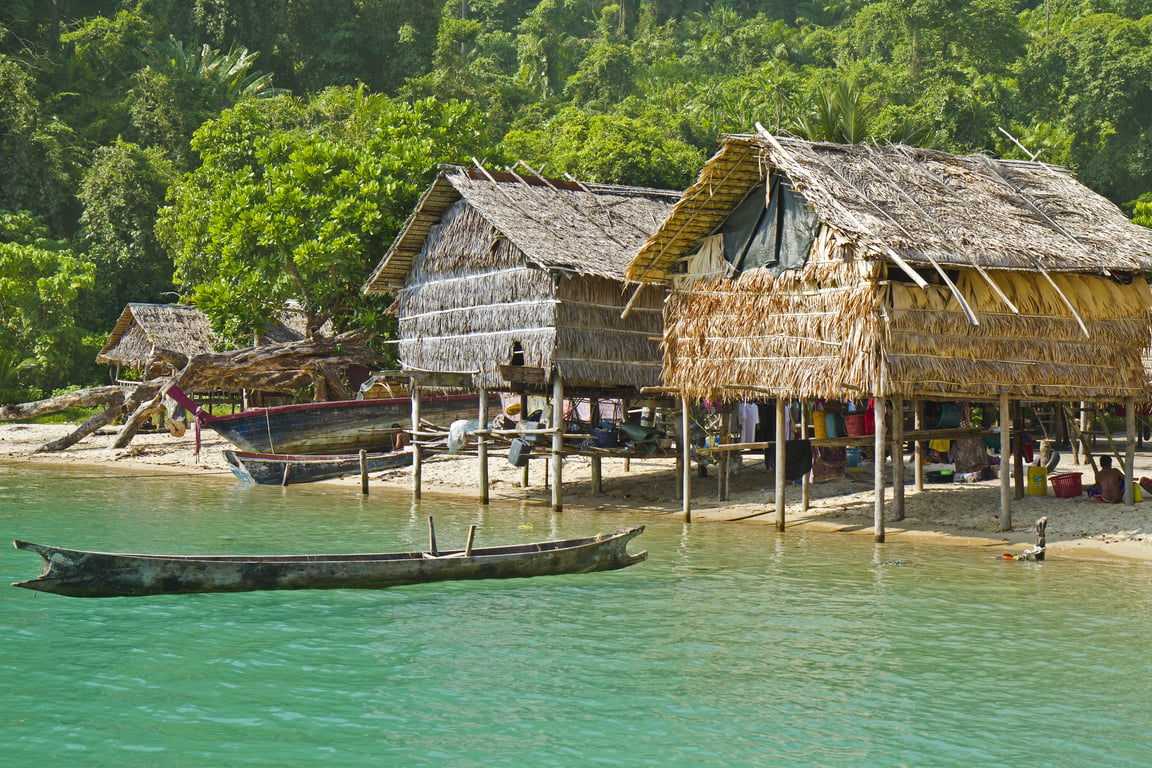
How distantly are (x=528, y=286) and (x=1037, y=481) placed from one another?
29.7 ft

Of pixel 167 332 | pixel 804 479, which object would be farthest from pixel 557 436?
pixel 167 332

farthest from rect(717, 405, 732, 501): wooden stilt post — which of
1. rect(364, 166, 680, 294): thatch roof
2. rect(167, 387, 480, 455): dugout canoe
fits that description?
rect(167, 387, 480, 455): dugout canoe

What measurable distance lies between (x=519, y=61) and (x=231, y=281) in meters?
35.4

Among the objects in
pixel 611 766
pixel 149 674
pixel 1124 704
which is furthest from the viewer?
pixel 149 674

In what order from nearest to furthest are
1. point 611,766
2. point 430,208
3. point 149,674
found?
1. point 611,766
2. point 149,674
3. point 430,208

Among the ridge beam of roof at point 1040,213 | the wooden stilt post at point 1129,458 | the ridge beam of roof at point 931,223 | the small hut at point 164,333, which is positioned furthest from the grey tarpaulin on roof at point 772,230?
the small hut at point 164,333

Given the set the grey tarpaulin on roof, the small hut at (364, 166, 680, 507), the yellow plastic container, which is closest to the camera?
the grey tarpaulin on roof

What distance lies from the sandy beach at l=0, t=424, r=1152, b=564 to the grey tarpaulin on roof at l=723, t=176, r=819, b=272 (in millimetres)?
4141

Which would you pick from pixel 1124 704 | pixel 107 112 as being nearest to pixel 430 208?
pixel 1124 704

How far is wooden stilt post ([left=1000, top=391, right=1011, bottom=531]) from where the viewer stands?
1471 centimetres

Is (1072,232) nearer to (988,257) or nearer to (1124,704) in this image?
(988,257)

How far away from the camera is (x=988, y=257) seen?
47.0 ft

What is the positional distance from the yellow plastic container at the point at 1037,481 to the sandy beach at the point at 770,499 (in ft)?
0.83

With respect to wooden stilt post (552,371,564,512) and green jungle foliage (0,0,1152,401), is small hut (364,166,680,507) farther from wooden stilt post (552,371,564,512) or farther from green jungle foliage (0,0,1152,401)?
green jungle foliage (0,0,1152,401)
